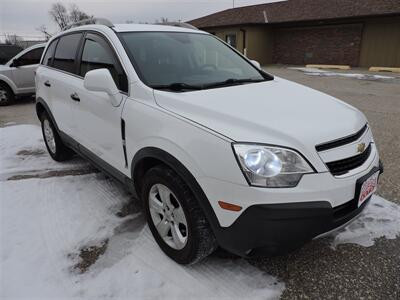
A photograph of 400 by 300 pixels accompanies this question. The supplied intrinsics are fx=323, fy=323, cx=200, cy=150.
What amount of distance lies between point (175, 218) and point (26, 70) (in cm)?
898

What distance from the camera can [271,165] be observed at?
181 cm

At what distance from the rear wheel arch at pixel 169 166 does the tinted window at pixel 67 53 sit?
5.57 ft

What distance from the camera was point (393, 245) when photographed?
2.62m

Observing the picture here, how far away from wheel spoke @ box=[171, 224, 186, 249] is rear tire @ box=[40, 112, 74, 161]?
8.60 feet

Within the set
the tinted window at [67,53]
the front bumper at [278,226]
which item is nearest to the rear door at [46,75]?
the tinted window at [67,53]

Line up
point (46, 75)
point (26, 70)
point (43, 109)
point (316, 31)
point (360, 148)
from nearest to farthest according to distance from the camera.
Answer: point (360, 148) < point (46, 75) < point (43, 109) < point (26, 70) < point (316, 31)

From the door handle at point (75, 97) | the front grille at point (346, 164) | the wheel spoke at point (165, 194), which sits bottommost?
the wheel spoke at point (165, 194)

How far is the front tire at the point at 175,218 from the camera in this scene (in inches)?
82.2

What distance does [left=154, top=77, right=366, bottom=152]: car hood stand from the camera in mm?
1888

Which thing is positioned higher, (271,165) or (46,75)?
(46,75)

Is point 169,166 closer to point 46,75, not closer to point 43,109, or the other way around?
point 46,75

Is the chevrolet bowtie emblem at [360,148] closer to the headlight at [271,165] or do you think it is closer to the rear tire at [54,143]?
the headlight at [271,165]

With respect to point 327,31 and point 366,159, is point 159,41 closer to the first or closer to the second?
point 366,159

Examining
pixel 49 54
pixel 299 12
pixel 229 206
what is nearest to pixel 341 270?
pixel 229 206
